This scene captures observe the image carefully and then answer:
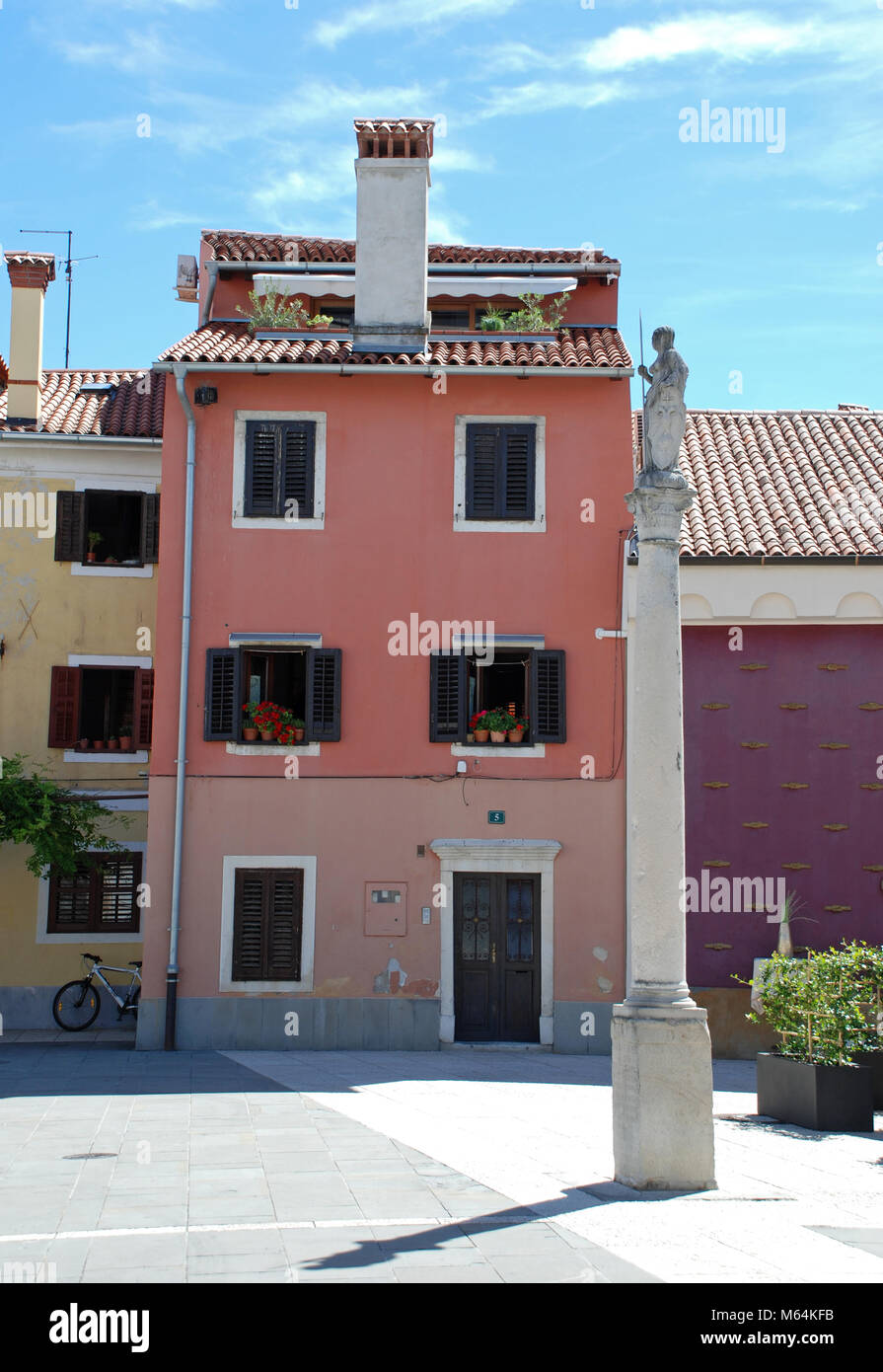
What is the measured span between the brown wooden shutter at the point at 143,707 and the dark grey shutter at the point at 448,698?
5.18 metres

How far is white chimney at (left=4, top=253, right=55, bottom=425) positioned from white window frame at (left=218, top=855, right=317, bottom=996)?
8563mm

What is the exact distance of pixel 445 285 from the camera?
2086cm

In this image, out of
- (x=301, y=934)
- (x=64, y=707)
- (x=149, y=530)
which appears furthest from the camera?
(x=149, y=530)

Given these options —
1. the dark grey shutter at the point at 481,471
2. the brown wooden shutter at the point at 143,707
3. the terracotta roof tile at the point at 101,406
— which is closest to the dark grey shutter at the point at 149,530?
the terracotta roof tile at the point at 101,406

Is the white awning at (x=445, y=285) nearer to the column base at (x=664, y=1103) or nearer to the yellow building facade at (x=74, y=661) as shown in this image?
the yellow building facade at (x=74, y=661)

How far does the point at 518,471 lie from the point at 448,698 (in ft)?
11.0

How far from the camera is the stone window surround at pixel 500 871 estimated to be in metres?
17.6

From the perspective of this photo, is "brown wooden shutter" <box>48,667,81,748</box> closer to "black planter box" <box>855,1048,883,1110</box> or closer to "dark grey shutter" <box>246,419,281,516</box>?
"dark grey shutter" <box>246,419,281,516</box>

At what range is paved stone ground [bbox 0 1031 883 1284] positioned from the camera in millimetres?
6484

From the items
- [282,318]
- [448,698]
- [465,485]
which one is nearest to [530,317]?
[465,485]

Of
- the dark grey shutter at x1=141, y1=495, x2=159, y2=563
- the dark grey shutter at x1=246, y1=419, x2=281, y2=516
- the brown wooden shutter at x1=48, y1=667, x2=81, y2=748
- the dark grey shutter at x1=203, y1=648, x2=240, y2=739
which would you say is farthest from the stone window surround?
the dark grey shutter at x1=141, y1=495, x2=159, y2=563

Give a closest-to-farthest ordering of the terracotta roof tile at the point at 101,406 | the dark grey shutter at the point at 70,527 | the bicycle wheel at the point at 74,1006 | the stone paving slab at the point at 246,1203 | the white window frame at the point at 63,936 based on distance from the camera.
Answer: the stone paving slab at the point at 246,1203 < the bicycle wheel at the point at 74,1006 < the white window frame at the point at 63,936 < the dark grey shutter at the point at 70,527 < the terracotta roof tile at the point at 101,406

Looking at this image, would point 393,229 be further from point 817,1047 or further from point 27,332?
→ point 817,1047
